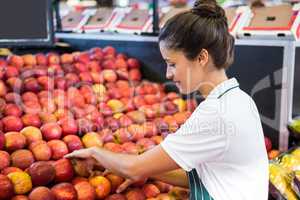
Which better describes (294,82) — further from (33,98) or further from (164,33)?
(33,98)

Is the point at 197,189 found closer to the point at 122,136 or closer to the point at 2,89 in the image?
the point at 122,136

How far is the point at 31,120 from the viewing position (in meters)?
2.05

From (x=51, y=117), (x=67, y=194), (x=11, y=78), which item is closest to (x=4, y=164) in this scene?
(x=67, y=194)

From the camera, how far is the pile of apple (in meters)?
1.71

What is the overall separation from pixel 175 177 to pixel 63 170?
1.53ft

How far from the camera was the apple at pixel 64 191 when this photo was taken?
1643 millimetres

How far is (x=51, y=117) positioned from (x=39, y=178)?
548mm

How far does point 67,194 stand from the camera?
1653 millimetres

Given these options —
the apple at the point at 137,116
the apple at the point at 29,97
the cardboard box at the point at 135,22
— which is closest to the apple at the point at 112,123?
the apple at the point at 137,116

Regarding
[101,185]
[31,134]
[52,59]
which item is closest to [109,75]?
[52,59]

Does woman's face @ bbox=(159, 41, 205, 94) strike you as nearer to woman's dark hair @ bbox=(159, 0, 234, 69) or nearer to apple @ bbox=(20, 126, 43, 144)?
woman's dark hair @ bbox=(159, 0, 234, 69)

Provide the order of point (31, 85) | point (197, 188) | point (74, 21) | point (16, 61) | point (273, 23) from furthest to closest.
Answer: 1. point (74, 21)
2. point (273, 23)
3. point (16, 61)
4. point (31, 85)
5. point (197, 188)

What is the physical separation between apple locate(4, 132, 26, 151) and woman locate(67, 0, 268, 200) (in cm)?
67

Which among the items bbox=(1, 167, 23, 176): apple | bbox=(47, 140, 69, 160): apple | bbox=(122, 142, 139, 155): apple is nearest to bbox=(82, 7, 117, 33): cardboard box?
bbox=(122, 142, 139, 155): apple
